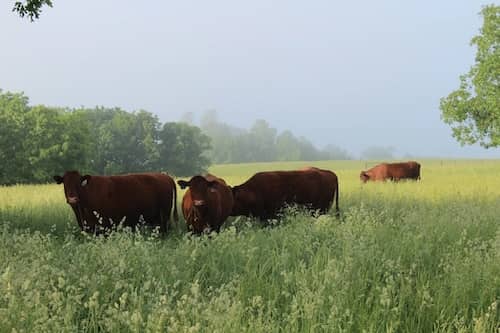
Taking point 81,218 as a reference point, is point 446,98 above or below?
above

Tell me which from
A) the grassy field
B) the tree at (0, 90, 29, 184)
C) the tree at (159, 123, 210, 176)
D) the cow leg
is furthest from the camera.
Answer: the tree at (159, 123, 210, 176)

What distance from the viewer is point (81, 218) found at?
31.9 ft

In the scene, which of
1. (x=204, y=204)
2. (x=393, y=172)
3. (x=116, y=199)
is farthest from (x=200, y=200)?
(x=393, y=172)

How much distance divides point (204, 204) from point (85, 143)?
39708mm

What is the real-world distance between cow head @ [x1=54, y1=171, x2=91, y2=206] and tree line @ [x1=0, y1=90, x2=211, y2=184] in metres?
35.9

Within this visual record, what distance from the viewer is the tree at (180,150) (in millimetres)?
62938

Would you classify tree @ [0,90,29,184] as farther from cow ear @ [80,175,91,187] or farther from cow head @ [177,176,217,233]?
cow head @ [177,176,217,233]

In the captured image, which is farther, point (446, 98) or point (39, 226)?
point (446, 98)

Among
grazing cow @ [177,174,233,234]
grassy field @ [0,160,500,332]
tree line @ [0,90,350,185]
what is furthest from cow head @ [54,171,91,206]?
tree line @ [0,90,350,185]

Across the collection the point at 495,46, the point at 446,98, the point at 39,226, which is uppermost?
the point at 495,46

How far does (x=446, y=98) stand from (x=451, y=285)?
30.3 m

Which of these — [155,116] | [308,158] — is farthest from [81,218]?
[308,158]

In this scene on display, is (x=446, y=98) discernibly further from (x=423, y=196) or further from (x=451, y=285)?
(x=451, y=285)

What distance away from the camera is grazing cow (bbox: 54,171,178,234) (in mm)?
9539
